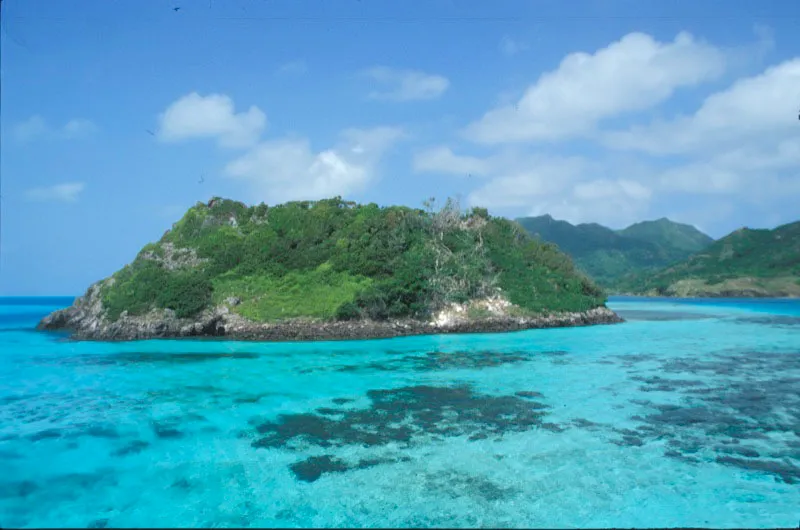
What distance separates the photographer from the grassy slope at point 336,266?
3550cm

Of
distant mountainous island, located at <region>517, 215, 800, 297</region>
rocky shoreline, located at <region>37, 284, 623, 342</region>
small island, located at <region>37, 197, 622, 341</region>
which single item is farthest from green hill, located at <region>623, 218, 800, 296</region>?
rocky shoreline, located at <region>37, 284, 623, 342</region>

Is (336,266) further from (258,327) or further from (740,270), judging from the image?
(740,270)

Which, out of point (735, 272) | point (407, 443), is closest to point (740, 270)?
point (735, 272)

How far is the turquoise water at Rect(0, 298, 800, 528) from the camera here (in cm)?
818

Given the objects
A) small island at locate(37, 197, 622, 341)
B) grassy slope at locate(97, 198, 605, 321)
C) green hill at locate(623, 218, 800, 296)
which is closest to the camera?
small island at locate(37, 197, 622, 341)

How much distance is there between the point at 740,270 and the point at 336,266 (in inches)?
4223

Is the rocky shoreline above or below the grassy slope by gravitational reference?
below

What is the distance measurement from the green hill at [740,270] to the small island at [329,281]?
73.3 metres

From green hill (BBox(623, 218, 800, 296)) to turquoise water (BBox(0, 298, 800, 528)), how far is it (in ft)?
299

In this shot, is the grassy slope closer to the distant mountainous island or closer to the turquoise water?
the turquoise water

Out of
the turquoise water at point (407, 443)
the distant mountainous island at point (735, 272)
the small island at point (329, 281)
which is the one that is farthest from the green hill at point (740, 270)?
the turquoise water at point (407, 443)

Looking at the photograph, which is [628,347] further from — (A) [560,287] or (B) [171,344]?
(B) [171,344]

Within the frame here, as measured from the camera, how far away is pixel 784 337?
3139 centimetres

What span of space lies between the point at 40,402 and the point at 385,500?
1440cm
